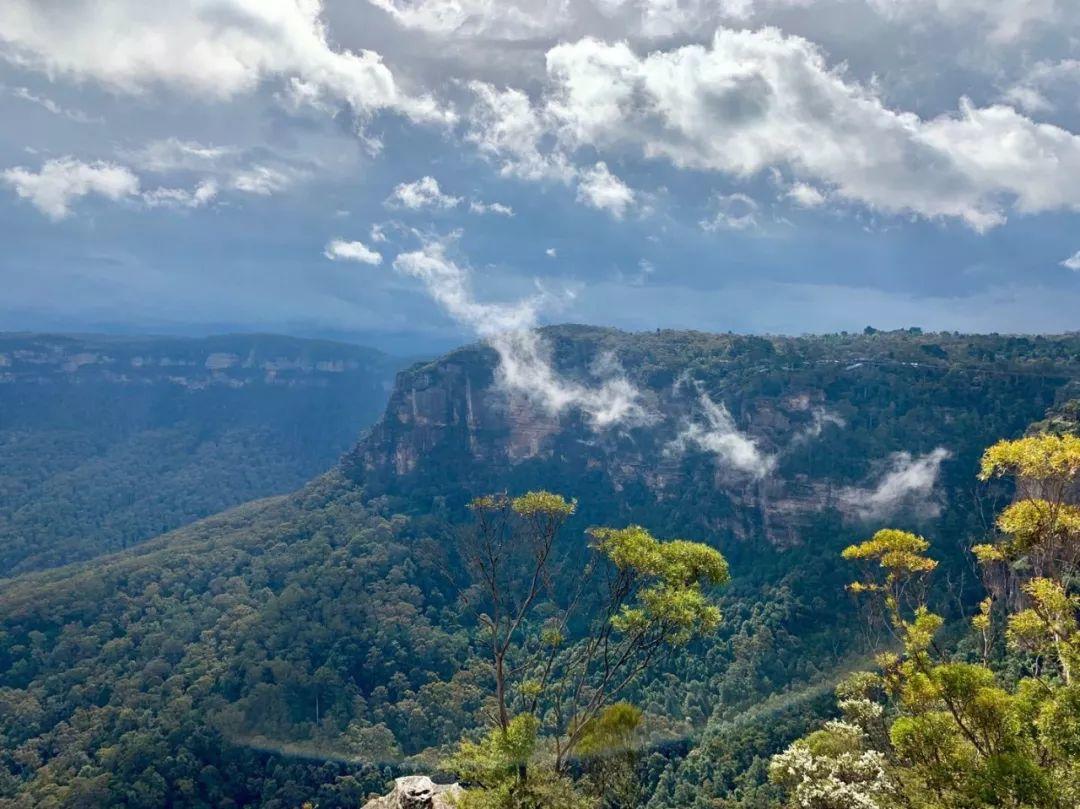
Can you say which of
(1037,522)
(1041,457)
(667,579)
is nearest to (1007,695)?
(1037,522)

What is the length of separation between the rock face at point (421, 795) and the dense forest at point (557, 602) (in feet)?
→ 18.3

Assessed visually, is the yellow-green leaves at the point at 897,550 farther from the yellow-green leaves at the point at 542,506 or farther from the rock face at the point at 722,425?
the rock face at the point at 722,425

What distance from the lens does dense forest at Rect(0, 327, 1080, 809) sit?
33.8 metres

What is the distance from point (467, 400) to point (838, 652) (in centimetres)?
11177

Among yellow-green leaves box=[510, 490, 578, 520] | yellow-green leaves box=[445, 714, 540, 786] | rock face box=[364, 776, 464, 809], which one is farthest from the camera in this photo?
rock face box=[364, 776, 464, 809]

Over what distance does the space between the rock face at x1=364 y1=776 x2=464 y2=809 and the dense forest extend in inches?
219

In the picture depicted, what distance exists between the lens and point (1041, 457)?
1622 cm

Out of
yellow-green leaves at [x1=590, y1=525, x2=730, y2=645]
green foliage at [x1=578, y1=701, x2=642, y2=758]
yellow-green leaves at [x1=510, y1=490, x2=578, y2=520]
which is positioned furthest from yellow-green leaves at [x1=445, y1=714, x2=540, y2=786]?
yellow-green leaves at [x1=510, y1=490, x2=578, y2=520]

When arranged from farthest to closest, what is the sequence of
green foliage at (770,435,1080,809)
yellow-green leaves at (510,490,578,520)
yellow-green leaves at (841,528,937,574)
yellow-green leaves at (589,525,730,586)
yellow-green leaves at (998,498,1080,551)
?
1. yellow-green leaves at (510,490,578,520)
2. yellow-green leaves at (589,525,730,586)
3. yellow-green leaves at (841,528,937,574)
4. yellow-green leaves at (998,498,1080,551)
5. green foliage at (770,435,1080,809)

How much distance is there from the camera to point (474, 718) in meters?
87.8

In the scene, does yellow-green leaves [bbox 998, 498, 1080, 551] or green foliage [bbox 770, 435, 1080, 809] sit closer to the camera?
green foliage [bbox 770, 435, 1080, 809]

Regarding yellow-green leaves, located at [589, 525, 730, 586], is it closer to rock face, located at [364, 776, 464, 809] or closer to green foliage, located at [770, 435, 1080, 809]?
green foliage, located at [770, 435, 1080, 809]

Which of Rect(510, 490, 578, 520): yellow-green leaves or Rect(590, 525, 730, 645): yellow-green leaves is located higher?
Rect(510, 490, 578, 520): yellow-green leaves

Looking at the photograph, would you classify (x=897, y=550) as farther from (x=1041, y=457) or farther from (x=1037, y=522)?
(x=1041, y=457)
